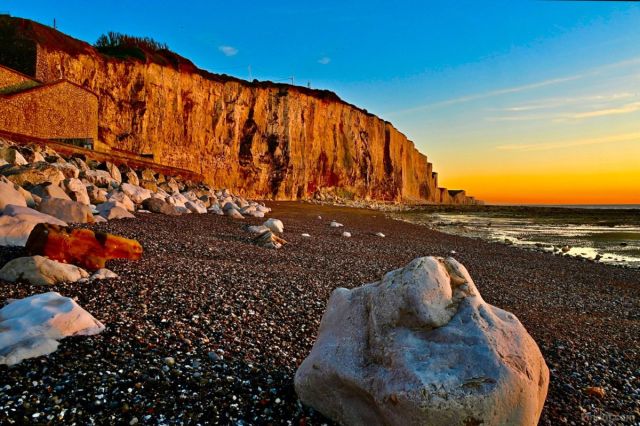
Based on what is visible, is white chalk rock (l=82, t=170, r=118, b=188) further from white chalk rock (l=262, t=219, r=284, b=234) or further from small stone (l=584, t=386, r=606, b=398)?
small stone (l=584, t=386, r=606, b=398)

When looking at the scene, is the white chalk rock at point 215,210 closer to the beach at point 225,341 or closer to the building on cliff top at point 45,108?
the beach at point 225,341

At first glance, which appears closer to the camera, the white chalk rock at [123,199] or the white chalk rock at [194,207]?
the white chalk rock at [123,199]

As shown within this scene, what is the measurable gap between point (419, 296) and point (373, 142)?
219 feet

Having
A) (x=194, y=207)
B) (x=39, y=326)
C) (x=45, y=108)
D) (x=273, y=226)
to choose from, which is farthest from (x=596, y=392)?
(x=45, y=108)

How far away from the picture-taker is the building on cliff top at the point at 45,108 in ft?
58.4

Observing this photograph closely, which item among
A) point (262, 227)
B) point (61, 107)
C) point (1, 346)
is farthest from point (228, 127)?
point (1, 346)

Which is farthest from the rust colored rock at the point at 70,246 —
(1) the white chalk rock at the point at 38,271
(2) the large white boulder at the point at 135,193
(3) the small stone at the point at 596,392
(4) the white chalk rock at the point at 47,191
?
(2) the large white boulder at the point at 135,193

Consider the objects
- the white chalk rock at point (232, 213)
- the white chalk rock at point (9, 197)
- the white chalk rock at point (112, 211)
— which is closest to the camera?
the white chalk rock at point (9, 197)

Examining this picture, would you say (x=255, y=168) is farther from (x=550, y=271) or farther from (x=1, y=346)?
(x=1, y=346)

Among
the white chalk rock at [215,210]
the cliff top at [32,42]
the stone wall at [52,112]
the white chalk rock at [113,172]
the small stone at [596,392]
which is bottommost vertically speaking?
the small stone at [596,392]

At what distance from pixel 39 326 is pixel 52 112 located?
66.6 ft

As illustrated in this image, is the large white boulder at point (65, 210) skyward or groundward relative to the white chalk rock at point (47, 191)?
groundward

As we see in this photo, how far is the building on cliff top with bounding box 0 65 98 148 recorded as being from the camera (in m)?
17.8

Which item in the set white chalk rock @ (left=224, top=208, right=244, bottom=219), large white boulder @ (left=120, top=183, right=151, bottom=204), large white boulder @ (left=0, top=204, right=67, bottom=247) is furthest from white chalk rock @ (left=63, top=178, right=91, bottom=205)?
white chalk rock @ (left=224, top=208, right=244, bottom=219)
